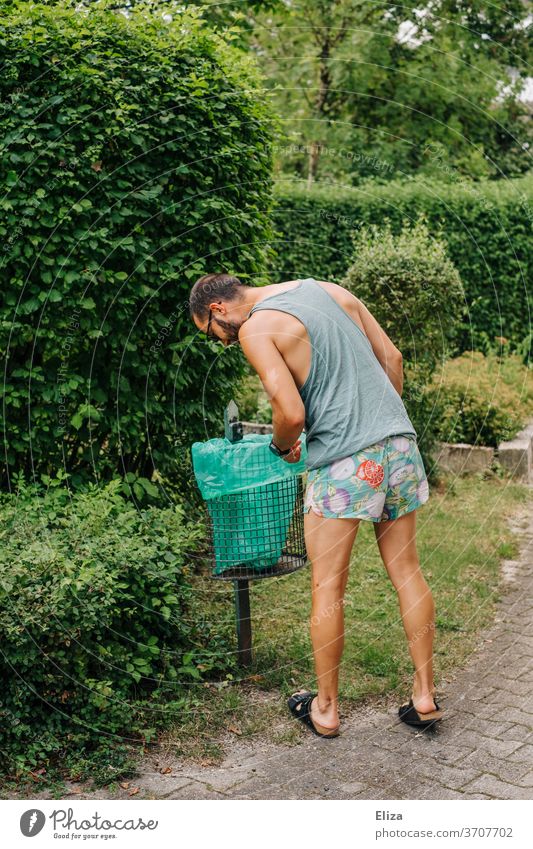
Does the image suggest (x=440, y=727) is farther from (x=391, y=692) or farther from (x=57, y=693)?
(x=57, y=693)

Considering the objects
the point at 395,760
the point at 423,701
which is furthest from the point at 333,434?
the point at 395,760

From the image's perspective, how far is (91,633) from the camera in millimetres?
3828

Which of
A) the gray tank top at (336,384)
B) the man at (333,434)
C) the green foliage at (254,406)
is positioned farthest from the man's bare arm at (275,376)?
the green foliage at (254,406)

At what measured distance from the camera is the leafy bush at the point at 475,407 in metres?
8.37

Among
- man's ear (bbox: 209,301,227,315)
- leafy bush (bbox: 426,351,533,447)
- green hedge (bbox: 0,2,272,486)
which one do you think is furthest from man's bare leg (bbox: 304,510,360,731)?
leafy bush (bbox: 426,351,533,447)

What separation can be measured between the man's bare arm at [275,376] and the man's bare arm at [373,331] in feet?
1.49

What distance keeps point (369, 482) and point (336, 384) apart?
0.43 meters

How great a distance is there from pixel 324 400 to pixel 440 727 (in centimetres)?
157

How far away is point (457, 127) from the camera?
18.4 meters

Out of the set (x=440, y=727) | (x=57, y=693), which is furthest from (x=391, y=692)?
(x=57, y=693)

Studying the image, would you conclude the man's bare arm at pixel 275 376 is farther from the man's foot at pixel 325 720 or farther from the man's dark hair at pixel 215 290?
the man's foot at pixel 325 720

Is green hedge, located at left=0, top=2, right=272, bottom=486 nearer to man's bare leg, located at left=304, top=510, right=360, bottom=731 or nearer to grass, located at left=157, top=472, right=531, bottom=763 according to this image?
grass, located at left=157, top=472, right=531, bottom=763

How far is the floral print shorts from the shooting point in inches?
147

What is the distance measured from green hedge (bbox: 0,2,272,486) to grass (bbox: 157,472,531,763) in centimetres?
119
